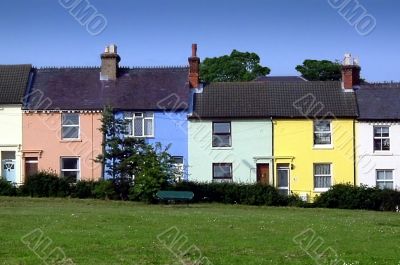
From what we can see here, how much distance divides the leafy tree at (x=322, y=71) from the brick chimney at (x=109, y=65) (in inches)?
1941

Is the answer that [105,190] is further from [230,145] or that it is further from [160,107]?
[230,145]

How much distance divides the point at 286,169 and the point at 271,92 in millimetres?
5273

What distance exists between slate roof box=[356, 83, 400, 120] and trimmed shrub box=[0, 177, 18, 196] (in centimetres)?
2099

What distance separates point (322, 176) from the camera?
46219 mm

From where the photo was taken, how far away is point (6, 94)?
46812mm

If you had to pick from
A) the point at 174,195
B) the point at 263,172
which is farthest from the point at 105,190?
the point at 263,172

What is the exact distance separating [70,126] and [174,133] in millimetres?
6528

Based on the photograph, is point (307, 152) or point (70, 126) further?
point (70, 126)

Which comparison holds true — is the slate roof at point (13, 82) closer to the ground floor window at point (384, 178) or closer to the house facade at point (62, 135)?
the house facade at point (62, 135)

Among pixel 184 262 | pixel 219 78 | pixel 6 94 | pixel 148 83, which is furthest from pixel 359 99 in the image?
pixel 219 78

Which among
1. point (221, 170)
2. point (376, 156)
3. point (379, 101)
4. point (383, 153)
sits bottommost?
point (221, 170)

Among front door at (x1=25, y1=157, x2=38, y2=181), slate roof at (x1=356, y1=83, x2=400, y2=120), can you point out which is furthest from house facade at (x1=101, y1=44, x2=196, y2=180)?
slate roof at (x1=356, y1=83, x2=400, y2=120)

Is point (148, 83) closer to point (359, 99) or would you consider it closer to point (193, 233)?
point (359, 99)

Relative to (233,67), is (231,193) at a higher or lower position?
lower
